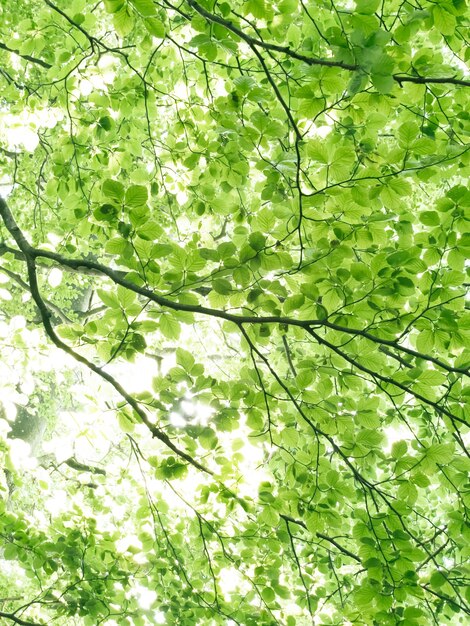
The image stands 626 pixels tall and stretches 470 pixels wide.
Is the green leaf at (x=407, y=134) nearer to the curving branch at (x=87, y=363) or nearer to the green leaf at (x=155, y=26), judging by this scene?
the green leaf at (x=155, y=26)

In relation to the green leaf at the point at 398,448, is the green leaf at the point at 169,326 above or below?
above

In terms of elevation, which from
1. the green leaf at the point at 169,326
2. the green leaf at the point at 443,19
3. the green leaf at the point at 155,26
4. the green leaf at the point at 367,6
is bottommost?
the green leaf at the point at 169,326

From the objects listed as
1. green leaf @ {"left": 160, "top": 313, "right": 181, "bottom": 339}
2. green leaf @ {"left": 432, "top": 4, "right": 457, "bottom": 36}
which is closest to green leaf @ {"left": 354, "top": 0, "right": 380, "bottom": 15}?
green leaf @ {"left": 432, "top": 4, "right": 457, "bottom": 36}

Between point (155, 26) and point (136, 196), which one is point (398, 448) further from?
point (155, 26)

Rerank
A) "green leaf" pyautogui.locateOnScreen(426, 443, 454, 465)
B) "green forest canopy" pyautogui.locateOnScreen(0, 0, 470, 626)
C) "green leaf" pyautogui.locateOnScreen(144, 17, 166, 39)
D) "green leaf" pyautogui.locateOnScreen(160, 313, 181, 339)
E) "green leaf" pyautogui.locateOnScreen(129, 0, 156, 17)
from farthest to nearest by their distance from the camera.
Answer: "green leaf" pyautogui.locateOnScreen(426, 443, 454, 465)
"green leaf" pyautogui.locateOnScreen(160, 313, 181, 339)
"green forest canopy" pyautogui.locateOnScreen(0, 0, 470, 626)
"green leaf" pyautogui.locateOnScreen(144, 17, 166, 39)
"green leaf" pyautogui.locateOnScreen(129, 0, 156, 17)

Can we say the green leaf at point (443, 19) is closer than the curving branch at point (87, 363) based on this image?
Yes

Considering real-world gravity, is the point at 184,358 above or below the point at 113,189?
below

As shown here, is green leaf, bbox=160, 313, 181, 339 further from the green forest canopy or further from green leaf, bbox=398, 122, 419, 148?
green leaf, bbox=398, 122, 419, 148

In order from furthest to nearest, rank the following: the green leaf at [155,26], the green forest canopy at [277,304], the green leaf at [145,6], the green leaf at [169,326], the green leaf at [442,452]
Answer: the green leaf at [442,452], the green leaf at [169,326], the green forest canopy at [277,304], the green leaf at [155,26], the green leaf at [145,6]

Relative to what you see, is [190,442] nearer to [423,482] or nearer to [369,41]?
[423,482]

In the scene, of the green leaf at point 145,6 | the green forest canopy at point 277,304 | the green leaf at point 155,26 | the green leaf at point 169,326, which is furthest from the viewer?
the green leaf at point 169,326

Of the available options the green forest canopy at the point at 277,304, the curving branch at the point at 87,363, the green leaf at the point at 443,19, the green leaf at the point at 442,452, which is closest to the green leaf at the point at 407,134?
the green forest canopy at the point at 277,304

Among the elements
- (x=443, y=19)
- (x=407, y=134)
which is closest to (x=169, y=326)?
(x=407, y=134)

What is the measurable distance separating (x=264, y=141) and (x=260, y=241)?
0.76 m
